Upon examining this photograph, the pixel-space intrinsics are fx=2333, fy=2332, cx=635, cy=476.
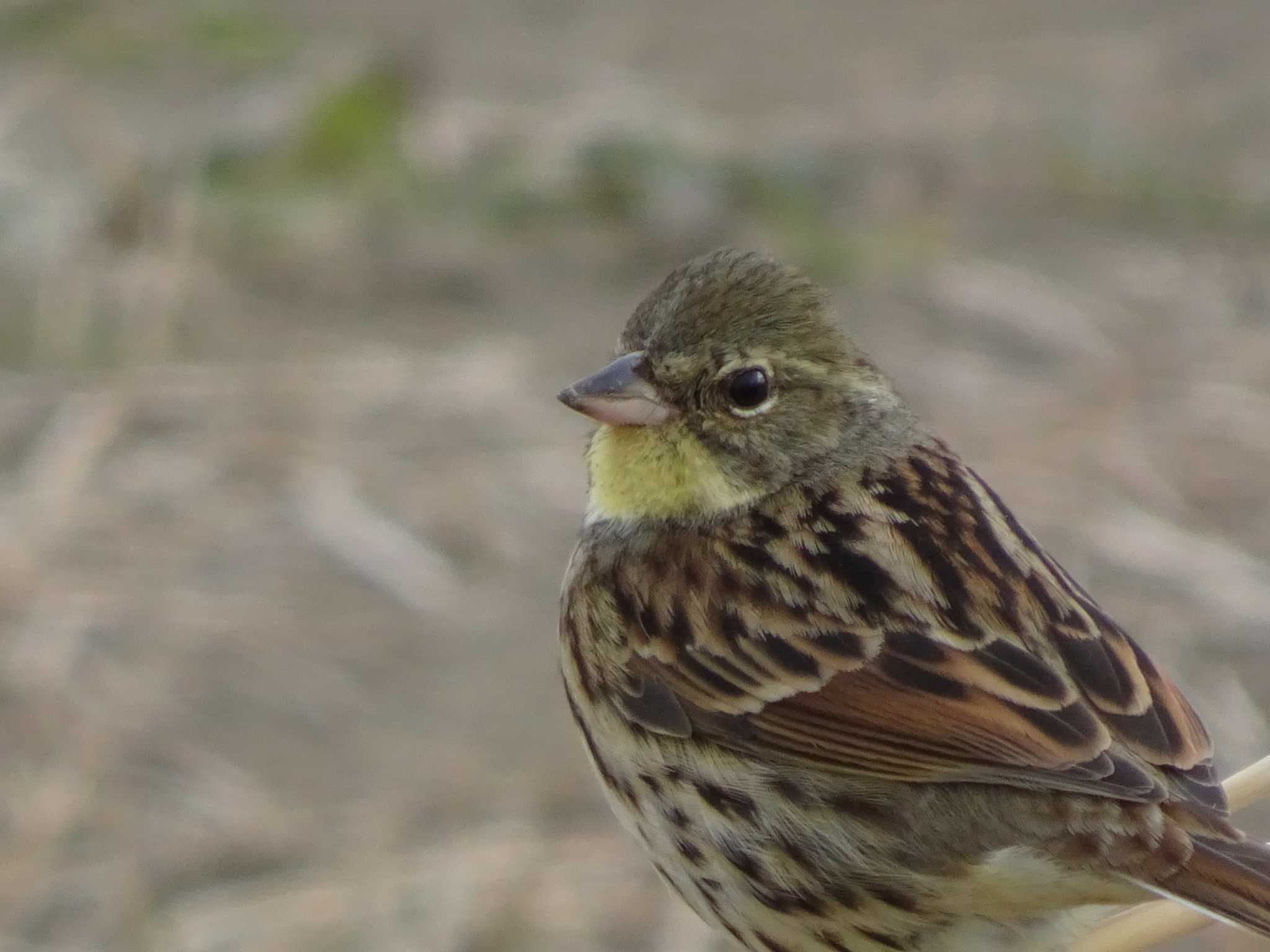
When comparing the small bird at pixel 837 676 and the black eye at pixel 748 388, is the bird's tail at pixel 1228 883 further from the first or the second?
the black eye at pixel 748 388

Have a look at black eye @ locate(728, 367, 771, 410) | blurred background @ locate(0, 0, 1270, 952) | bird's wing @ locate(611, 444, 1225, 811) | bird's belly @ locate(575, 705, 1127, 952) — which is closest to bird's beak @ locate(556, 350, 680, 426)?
black eye @ locate(728, 367, 771, 410)

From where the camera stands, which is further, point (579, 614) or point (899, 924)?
point (579, 614)

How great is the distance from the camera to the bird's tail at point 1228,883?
3250mm

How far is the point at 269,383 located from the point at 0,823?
2.32 m

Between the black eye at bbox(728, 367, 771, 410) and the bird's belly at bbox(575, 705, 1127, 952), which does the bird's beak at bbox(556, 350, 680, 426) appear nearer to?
the black eye at bbox(728, 367, 771, 410)

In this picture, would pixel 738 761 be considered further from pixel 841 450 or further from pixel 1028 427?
pixel 1028 427

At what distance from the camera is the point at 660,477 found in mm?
4105

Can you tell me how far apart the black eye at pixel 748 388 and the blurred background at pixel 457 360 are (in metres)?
2.08

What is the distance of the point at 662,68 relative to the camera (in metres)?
10.8

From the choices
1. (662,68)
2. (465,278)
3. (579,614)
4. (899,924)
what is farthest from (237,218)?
(899,924)

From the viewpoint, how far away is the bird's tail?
3.25 meters

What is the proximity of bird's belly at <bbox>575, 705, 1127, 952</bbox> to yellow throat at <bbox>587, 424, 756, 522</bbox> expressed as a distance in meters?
0.38

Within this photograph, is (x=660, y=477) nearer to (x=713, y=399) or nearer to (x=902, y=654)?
(x=713, y=399)

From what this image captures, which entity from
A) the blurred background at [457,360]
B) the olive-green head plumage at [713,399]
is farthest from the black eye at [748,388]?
the blurred background at [457,360]
